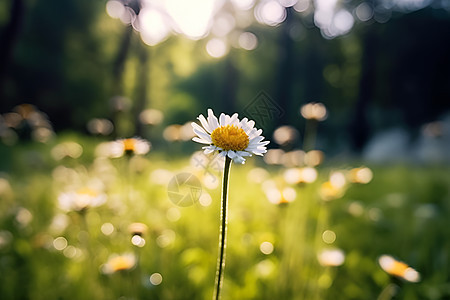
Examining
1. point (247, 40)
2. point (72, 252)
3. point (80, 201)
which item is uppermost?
point (247, 40)

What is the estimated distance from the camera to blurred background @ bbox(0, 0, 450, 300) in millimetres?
1736

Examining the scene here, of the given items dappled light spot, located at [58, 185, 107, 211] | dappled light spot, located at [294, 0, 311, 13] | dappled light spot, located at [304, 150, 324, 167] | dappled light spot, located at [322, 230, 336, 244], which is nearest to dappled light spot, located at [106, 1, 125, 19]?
dappled light spot, located at [294, 0, 311, 13]

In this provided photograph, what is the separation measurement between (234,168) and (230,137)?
4.86 m

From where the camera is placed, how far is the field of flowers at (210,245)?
5.19 feet

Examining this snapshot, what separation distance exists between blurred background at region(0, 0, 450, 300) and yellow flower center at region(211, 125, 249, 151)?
9.4 inches

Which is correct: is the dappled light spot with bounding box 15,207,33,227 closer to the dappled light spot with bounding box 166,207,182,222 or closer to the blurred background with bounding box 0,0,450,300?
the blurred background with bounding box 0,0,450,300

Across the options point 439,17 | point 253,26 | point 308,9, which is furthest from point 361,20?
point 253,26

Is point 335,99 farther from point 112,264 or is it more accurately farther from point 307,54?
point 112,264

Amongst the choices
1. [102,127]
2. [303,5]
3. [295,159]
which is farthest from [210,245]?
[303,5]

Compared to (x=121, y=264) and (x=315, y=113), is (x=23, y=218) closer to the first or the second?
(x=121, y=264)

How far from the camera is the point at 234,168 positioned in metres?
5.51

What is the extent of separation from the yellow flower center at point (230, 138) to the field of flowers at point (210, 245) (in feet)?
0.99

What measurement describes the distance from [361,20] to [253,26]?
14.6 ft

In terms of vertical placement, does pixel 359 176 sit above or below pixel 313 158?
below
